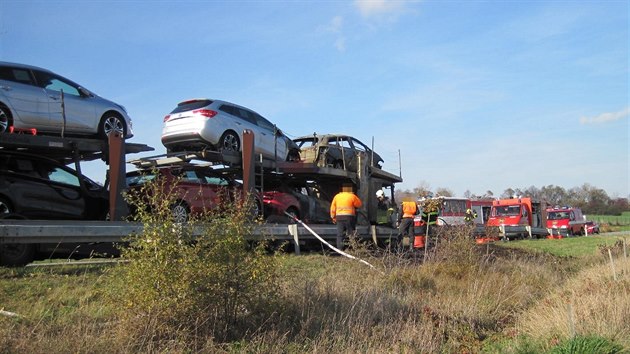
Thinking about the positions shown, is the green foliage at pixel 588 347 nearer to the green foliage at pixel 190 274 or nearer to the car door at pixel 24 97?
the green foliage at pixel 190 274

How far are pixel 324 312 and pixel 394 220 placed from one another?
8.63 metres

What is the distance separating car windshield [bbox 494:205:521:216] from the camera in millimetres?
Result: 30172

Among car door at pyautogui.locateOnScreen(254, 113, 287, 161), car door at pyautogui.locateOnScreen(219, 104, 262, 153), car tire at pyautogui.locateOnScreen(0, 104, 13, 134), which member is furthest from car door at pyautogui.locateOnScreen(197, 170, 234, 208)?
car tire at pyautogui.locateOnScreen(0, 104, 13, 134)

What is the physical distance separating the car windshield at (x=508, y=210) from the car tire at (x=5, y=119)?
89.2ft

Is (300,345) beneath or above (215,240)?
beneath

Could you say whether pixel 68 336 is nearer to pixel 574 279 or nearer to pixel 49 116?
pixel 49 116

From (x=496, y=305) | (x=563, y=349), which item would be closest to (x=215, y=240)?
(x=563, y=349)

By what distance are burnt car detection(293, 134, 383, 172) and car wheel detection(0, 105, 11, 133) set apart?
720 cm

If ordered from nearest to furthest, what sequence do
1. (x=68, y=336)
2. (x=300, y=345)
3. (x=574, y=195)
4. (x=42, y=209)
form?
1. (x=68, y=336)
2. (x=300, y=345)
3. (x=42, y=209)
4. (x=574, y=195)

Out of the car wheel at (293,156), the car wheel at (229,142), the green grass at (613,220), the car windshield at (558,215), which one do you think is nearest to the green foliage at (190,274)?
the car wheel at (229,142)

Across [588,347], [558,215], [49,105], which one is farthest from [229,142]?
[558,215]

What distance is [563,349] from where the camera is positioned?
488cm

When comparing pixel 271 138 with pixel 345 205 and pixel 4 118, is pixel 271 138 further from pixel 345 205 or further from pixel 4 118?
pixel 4 118

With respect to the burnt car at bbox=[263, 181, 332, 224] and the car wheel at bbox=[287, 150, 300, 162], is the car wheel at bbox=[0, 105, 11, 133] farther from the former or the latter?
the car wheel at bbox=[287, 150, 300, 162]
